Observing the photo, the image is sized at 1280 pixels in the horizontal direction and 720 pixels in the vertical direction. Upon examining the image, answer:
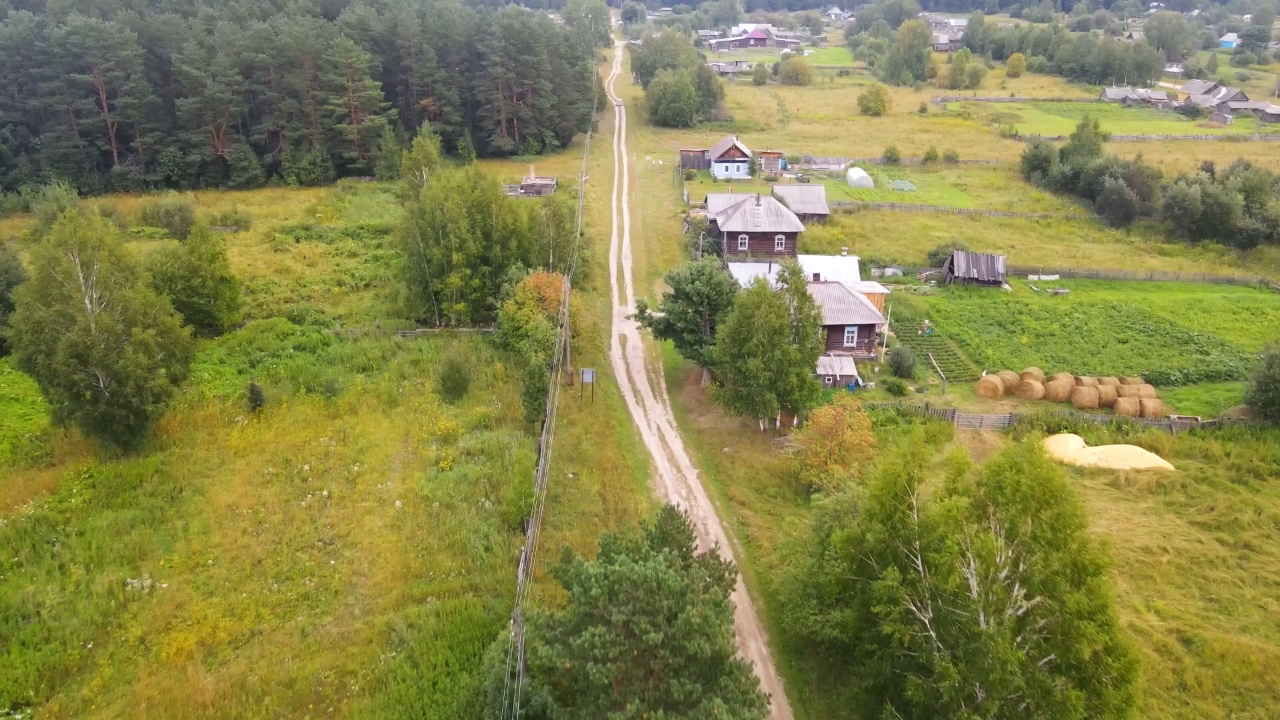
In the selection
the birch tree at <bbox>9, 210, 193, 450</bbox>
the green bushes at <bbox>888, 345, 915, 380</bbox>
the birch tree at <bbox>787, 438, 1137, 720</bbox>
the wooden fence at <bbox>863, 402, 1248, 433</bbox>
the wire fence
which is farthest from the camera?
the green bushes at <bbox>888, 345, 915, 380</bbox>

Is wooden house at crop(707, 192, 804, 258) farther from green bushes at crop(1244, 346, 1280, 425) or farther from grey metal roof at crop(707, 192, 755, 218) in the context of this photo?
green bushes at crop(1244, 346, 1280, 425)

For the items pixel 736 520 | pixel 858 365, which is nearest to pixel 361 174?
pixel 858 365

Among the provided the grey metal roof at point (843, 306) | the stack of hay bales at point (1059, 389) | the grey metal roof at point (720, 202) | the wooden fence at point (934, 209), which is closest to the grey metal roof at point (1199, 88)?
the wooden fence at point (934, 209)

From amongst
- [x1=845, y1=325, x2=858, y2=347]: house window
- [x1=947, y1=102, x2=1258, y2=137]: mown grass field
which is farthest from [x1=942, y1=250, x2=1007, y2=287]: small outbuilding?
[x1=947, y1=102, x2=1258, y2=137]: mown grass field

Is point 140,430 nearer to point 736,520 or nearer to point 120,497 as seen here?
point 120,497

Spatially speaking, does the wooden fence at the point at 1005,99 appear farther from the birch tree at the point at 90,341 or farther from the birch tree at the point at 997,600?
the birch tree at the point at 90,341
